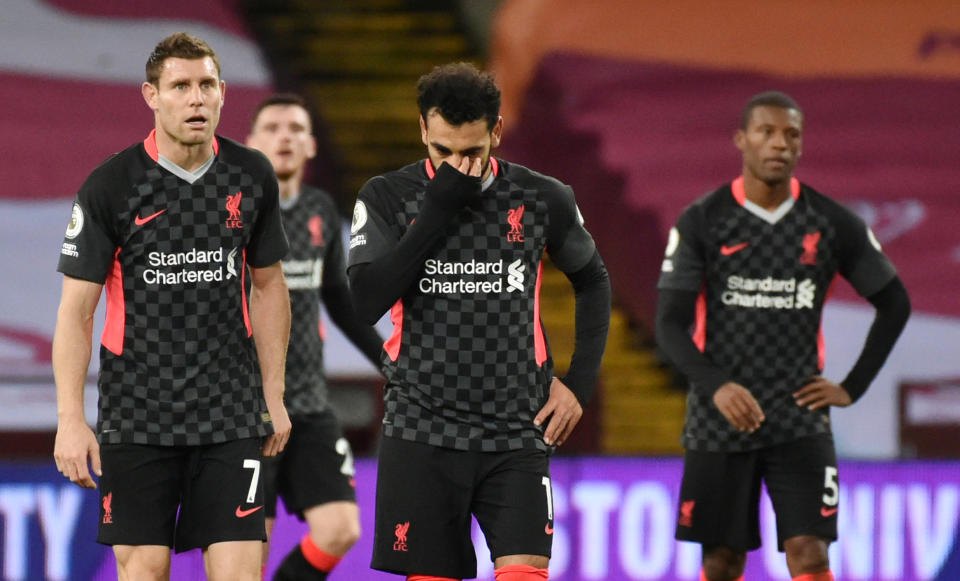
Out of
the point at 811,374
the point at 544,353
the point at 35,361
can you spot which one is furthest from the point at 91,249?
the point at 35,361

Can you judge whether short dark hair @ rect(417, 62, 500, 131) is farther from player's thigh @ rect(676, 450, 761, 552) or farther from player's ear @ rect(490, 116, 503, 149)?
player's thigh @ rect(676, 450, 761, 552)

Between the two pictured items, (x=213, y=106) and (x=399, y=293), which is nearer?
(x=399, y=293)

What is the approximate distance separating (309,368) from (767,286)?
1777 mm

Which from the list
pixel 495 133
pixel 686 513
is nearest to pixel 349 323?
pixel 686 513

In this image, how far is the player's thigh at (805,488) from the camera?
512 centimetres

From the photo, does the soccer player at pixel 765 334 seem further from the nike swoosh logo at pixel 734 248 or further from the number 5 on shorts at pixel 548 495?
the number 5 on shorts at pixel 548 495

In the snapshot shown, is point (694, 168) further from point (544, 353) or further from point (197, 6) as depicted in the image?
point (544, 353)

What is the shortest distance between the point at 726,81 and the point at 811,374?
4082 mm

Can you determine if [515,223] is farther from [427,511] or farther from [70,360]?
[70,360]

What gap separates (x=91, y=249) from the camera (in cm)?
404

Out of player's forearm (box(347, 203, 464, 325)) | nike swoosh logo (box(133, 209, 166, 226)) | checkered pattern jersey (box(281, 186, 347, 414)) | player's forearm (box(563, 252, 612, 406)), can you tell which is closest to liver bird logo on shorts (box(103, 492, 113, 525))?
nike swoosh logo (box(133, 209, 166, 226))

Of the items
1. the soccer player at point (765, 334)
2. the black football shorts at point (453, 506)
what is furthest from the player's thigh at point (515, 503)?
the soccer player at point (765, 334)

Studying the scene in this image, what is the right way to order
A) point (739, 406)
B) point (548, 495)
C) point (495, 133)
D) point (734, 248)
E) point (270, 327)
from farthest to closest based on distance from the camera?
point (734, 248) < point (739, 406) < point (270, 327) < point (548, 495) < point (495, 133)

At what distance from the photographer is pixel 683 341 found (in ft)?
17.1
